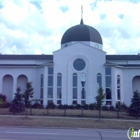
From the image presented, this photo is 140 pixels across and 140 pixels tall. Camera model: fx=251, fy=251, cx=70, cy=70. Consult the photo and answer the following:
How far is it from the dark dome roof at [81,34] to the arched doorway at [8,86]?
39.7ft

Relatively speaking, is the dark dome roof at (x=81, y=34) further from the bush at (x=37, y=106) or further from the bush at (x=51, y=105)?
the bush at (x=37, y=106)

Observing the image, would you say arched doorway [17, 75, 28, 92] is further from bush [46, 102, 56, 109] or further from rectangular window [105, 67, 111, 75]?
rectangular window [105, 67, 111, 75]

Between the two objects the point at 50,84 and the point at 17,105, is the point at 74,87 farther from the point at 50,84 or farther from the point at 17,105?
the point at 17,105

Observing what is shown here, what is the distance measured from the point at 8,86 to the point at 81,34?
16.1m

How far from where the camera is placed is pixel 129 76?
41.9m

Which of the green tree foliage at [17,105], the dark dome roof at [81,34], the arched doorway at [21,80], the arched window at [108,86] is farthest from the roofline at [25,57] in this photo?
the green tree foliage at [17,105]

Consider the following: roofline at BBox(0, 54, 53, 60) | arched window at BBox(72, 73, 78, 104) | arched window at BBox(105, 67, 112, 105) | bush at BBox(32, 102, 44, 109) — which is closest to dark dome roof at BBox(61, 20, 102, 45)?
roofline at BBox(0, 54, 53, 60)

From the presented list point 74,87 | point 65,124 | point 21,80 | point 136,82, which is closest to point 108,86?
point 74,87

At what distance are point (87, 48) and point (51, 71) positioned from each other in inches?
272

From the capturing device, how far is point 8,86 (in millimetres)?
44250

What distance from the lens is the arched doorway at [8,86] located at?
43719 millimetres

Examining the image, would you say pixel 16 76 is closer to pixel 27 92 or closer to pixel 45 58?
pixel 45 58

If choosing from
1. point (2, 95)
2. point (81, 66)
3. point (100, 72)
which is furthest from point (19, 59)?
point (100, 72)

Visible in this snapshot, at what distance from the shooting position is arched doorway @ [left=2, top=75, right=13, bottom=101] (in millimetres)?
43719
